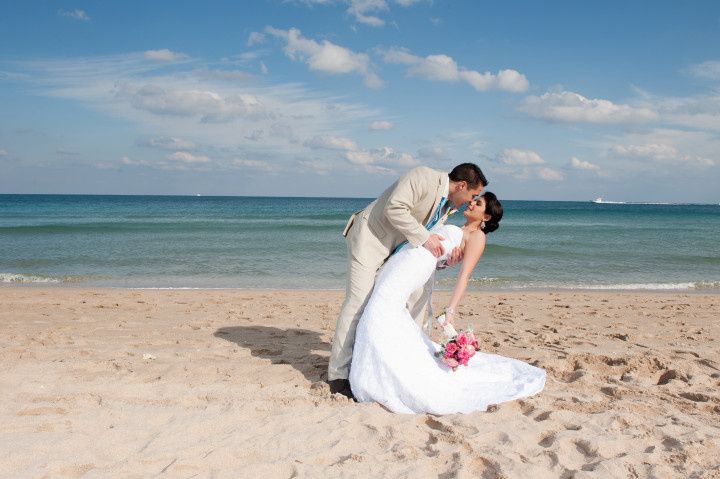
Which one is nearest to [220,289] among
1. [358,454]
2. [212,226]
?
[358,454]

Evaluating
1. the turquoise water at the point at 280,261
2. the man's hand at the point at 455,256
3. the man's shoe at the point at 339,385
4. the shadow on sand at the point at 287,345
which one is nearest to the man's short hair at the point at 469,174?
the man's hand at the point at 455,256

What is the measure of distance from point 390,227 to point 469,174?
801 millimetres

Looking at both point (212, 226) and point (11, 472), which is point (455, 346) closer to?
point (11, 472)

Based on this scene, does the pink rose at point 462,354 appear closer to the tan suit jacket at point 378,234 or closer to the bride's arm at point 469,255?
the bride's arm at point 469,255

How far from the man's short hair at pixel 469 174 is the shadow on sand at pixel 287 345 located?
2.18 meters

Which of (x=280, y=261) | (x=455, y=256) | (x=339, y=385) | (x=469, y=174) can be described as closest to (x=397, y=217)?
(x=469, y=174)

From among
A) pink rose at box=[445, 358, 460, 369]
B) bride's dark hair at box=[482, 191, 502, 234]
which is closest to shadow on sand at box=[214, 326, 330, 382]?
pink rose at box=[445, 358, 460, 369]

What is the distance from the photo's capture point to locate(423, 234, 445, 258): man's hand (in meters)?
4.77

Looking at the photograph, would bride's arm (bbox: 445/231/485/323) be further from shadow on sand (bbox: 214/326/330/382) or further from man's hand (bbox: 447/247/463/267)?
shadow on sand (bbox: 214/326/330/382)

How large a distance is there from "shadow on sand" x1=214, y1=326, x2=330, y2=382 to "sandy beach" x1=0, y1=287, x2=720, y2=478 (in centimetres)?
4

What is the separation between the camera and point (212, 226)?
32344 millimetres

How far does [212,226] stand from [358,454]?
30.1m

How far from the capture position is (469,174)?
15.4 ft

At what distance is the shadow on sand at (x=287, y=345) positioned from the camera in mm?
5675
